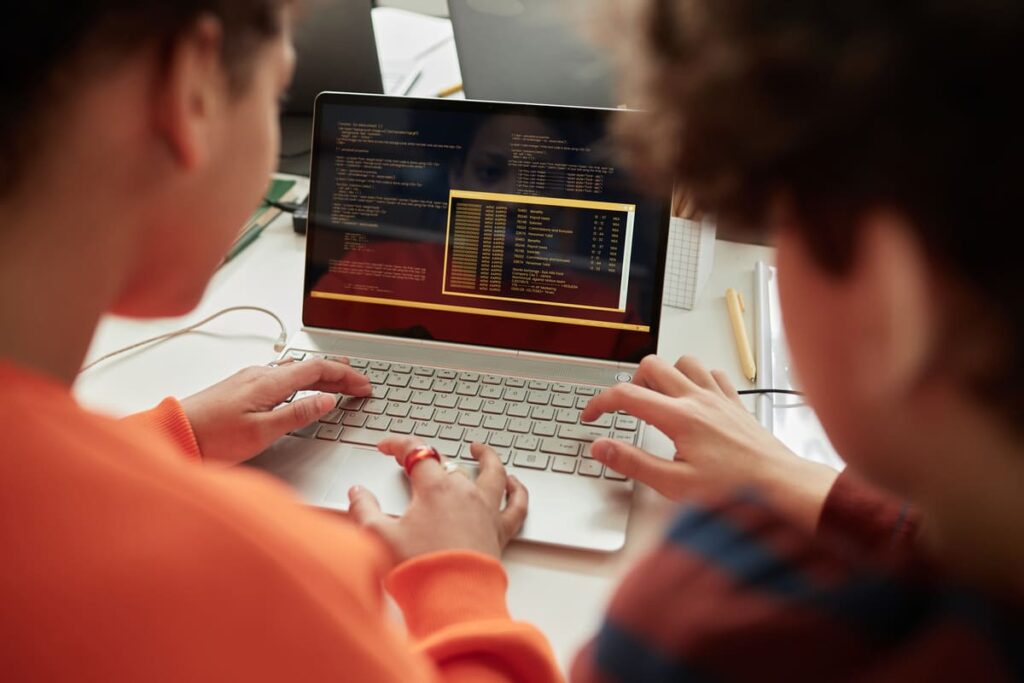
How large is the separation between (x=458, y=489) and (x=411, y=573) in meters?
0.10

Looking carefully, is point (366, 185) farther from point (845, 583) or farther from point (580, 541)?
point (845, 583)

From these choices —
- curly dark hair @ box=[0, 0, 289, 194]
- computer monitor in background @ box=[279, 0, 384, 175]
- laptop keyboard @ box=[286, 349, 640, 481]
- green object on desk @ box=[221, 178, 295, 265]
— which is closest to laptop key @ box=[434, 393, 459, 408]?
laptop keyboard @ box=[286, 349, 640, 481]

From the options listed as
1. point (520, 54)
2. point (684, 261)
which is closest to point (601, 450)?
point (684, 261)

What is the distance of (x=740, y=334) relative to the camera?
102 centimetres

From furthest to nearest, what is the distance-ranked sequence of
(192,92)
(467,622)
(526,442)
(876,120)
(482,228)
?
(482,228), (526,442), (467,622), (192,92), (876,120)

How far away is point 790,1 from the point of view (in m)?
0.35

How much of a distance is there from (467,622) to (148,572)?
0.28 m

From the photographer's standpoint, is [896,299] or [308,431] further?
[308,431]

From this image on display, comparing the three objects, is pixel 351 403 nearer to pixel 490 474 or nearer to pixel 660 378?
pixel 490 474

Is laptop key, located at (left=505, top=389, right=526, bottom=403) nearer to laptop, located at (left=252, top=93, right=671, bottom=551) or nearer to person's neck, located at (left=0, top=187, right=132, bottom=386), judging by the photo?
laptop, located at (left=252, top=93, right=671, bottom=551)

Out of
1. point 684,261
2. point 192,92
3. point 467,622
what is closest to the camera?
point 192,92

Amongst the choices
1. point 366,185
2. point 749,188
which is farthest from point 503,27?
point 749,188

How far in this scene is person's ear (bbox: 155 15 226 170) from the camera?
44cm

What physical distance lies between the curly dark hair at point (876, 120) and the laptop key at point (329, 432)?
565mm
